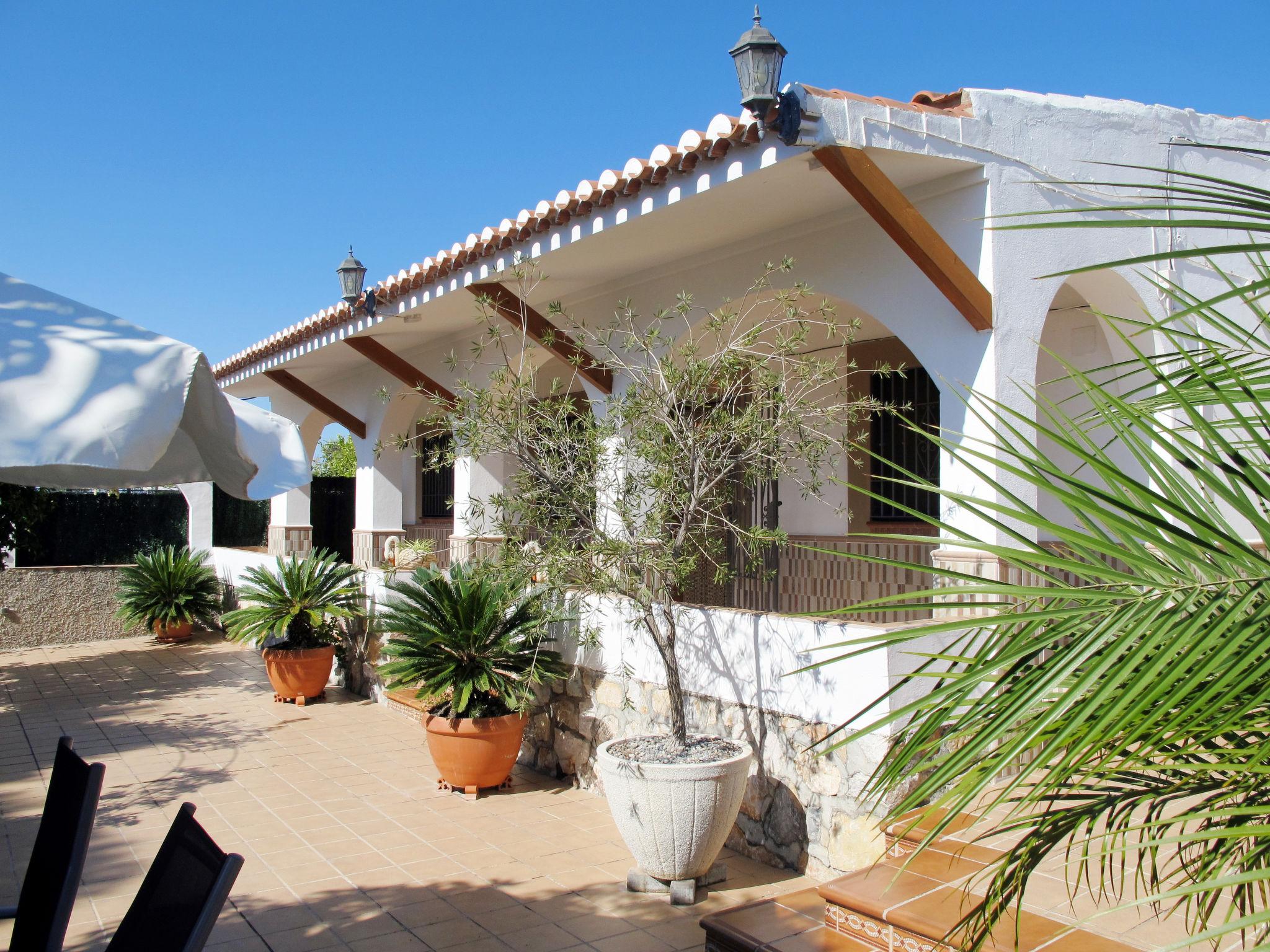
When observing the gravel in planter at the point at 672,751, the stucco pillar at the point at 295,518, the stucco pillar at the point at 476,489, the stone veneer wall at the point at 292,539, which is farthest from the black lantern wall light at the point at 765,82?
the stone veneer wall at the point at 292,539

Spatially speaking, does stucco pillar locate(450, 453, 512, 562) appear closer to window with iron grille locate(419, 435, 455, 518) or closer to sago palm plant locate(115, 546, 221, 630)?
window with iron grille locate(419, 435, 455, 518)

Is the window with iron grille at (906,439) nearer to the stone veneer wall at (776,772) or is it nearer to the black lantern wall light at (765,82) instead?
the stone veneer wall at (776,772)

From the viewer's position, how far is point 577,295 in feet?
28.3

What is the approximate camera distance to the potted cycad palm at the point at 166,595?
44.5ft

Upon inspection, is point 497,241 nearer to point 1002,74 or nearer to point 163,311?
point 1002,74

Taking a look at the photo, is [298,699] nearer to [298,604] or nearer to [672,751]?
Result: [298,604]

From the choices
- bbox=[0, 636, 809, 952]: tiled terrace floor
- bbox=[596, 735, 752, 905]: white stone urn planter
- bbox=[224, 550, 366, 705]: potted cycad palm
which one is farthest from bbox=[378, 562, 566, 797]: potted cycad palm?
bbox=[224, 550, 366, 705]: potted cycad palm

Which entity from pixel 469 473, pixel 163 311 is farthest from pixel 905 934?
pixel 163 311

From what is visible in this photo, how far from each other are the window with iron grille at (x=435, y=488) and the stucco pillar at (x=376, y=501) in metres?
1.97

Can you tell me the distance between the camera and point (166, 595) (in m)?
13.7

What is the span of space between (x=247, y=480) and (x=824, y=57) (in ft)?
12.0

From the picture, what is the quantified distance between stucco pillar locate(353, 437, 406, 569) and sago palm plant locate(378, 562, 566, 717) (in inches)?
210

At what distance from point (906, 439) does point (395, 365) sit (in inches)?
210

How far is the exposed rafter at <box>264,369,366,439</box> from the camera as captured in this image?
42.6 ft
